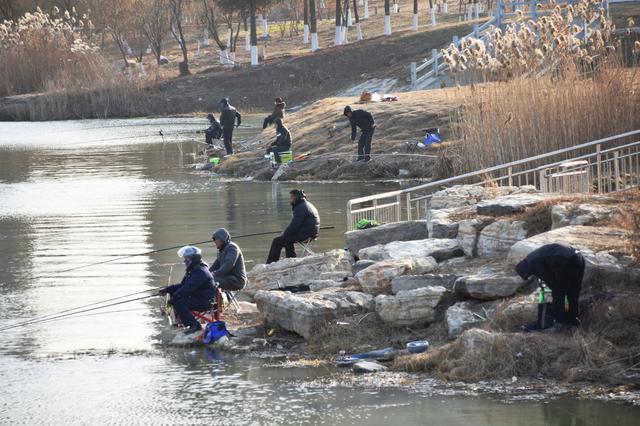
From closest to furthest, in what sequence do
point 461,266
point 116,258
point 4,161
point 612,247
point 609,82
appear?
point 612,247, point 461,266, point 116,258, point 609,82, point 4,161

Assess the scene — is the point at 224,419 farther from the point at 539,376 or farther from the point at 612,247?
the point at 612,247

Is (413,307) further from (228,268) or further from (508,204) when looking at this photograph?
(228,268)

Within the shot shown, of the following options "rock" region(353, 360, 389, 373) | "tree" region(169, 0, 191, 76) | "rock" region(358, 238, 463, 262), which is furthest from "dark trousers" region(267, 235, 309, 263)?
"tree" region(169, 0, 191, 76)

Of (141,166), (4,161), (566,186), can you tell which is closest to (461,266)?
(566,186)

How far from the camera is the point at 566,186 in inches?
691

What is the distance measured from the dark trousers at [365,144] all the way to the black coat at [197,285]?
1684cm

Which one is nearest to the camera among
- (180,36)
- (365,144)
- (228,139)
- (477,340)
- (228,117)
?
(477,340)

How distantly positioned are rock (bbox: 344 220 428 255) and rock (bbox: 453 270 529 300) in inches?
148

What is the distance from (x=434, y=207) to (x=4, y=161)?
26359mm

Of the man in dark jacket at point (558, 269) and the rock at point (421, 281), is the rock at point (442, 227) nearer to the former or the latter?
the rock at point (421, 281)

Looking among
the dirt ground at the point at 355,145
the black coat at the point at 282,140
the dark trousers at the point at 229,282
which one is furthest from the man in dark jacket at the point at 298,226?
the black coat at the point at 282,140

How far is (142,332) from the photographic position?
14930 millimetres

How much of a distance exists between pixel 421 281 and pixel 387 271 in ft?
2.16

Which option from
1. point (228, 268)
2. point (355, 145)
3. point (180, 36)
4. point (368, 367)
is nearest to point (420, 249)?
point (228, 268)
